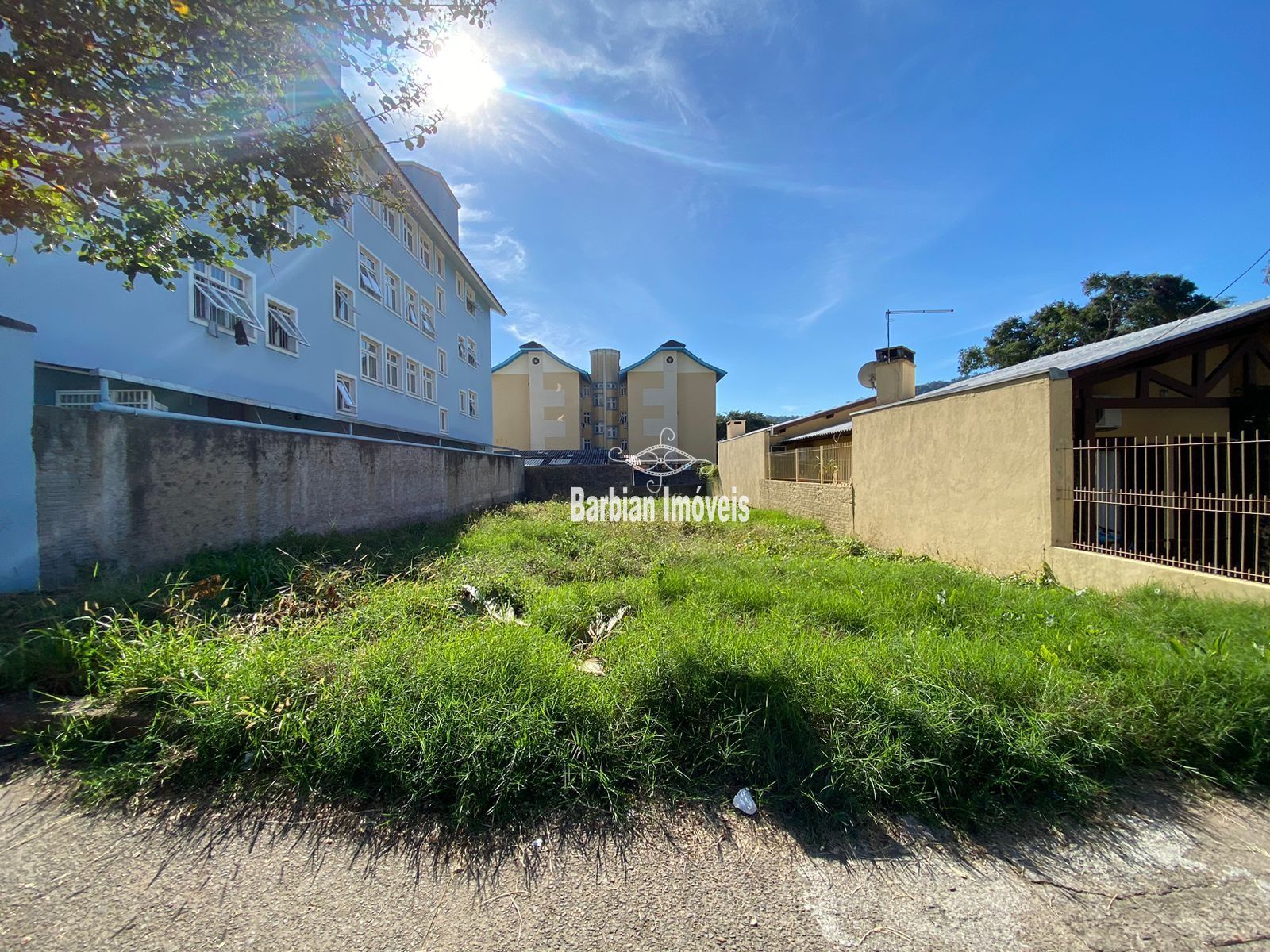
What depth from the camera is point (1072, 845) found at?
1873 mm

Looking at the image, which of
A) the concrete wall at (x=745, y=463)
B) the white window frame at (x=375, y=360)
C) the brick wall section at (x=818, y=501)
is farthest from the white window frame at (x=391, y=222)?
the brick wall section at (x=818, y=501)

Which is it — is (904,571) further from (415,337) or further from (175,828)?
(415,337)

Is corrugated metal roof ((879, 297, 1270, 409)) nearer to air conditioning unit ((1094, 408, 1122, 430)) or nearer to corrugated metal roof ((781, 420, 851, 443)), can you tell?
air conditioning unit ((1094, 408, 1122, 430))

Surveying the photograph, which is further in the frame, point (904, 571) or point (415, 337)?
point (415, 337)

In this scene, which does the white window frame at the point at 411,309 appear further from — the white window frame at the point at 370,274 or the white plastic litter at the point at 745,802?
the white plastic litter at the point at 745,802

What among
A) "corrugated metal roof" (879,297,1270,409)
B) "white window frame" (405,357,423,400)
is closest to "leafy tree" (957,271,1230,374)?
"corrugated metal roof" (879,297,1270,409)

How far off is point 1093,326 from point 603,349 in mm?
27118

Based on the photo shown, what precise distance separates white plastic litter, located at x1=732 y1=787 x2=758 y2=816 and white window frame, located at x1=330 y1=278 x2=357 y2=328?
1359 centimetres

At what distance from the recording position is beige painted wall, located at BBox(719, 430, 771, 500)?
13.9 metres

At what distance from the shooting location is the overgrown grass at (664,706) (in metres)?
2.09

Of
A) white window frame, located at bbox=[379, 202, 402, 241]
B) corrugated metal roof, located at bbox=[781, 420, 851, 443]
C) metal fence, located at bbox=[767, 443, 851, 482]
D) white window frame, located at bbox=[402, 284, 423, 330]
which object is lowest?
metal fence, located at bbox=[767, 443, 851, 482]

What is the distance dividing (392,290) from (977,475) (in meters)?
15.9

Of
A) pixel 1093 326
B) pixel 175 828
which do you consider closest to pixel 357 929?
pixel 175 828

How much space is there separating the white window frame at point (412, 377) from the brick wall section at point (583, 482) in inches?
220
